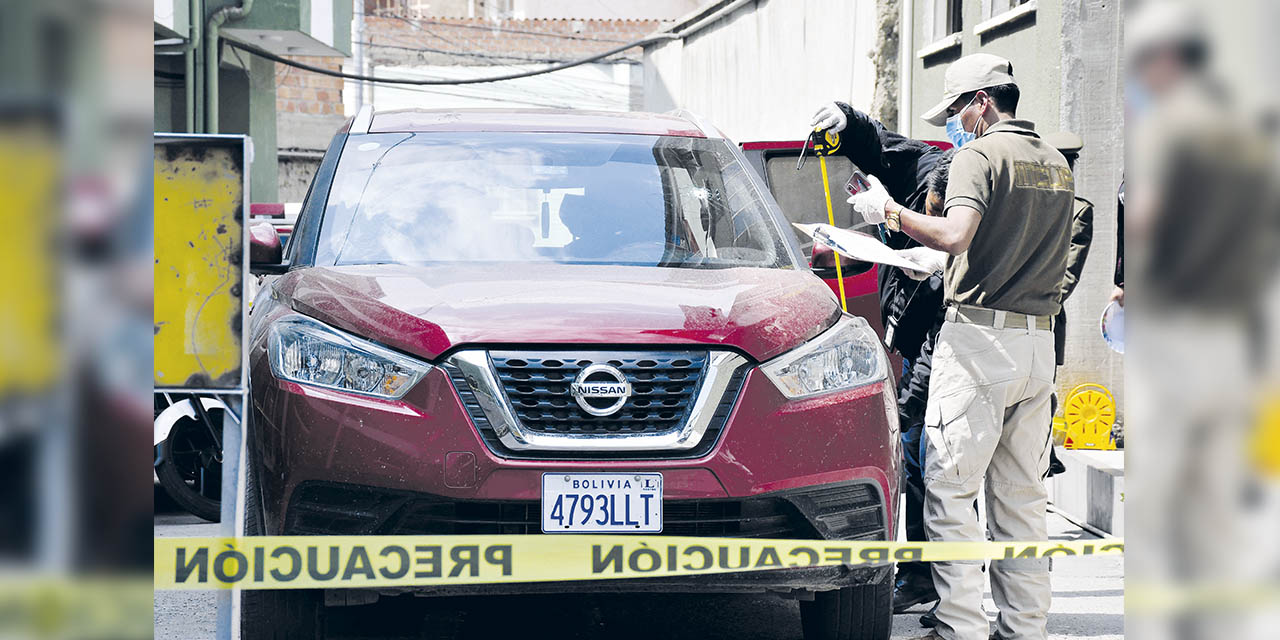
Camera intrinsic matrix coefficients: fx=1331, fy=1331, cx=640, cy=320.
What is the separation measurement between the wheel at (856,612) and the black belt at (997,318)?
2.83 ft

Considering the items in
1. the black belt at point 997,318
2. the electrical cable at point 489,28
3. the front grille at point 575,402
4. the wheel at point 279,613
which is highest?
the electrical cable at point 489,28

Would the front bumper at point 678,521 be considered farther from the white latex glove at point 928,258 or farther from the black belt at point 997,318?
the white latex glove at point 928,258

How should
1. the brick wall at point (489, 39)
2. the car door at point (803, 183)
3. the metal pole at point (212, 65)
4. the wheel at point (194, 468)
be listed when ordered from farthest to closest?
the brick wall at point (489, 39)
the metal pole at point (212, 65)
the car door at point (803, 183)
the wheel at point (194, 468)

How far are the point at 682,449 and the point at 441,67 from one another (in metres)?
28.3

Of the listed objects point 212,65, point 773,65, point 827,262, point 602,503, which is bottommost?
point 602,503

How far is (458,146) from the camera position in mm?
4723

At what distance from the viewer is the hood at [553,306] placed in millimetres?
3547

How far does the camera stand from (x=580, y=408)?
3498 millimetres

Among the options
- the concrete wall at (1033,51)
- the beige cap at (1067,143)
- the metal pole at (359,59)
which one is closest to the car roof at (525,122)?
the beige cap at (1067,143)

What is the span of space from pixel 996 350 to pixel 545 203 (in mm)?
1575

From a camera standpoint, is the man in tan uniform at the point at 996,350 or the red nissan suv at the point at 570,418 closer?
the red nissan suv at the point at 570,418

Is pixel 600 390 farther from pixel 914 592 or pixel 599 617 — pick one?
pixel 914 592
